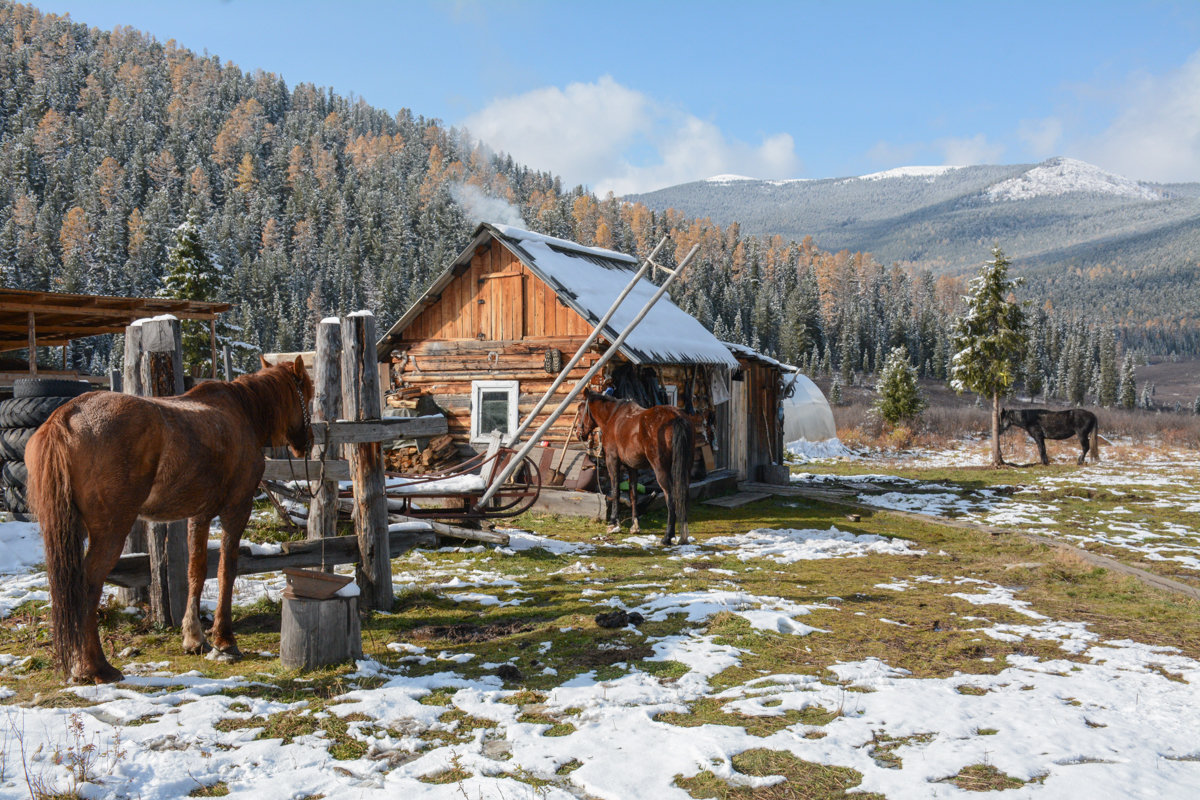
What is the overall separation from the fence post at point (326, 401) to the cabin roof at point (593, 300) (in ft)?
23.4

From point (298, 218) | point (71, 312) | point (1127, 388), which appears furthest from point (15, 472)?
point (298, 218)

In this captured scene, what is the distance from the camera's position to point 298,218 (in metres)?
120

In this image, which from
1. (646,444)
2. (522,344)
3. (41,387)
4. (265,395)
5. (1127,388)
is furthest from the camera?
(1127,388)

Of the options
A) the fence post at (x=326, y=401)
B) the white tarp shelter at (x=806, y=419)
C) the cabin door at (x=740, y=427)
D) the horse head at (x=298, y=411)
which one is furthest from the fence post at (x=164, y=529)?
the white tarp shelter at (x=806, y=419)

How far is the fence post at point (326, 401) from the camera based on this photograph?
701 cm

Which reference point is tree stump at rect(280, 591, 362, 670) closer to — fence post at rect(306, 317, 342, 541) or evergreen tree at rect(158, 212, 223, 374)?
fence post at rect(306, 317, 342, 541)

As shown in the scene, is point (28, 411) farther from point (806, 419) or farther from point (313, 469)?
point (806, 419)

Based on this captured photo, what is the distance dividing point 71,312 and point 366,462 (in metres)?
13.7

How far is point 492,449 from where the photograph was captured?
10281 mm

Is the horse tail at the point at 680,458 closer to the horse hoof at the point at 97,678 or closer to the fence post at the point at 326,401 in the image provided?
the fence post at the point at 326,401

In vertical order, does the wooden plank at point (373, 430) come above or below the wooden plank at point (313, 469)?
above

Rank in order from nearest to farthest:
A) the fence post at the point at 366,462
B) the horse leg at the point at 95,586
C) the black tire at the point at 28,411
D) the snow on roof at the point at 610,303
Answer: the horse leg at the point at 95,586 < the fence post at the point at 366,462 < the black tire at the point at 28,411 < the snow on roof at the point at 610,303

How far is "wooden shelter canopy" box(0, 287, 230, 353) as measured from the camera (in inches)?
600

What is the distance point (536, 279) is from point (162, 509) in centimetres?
1130
